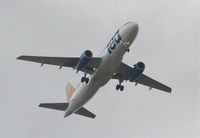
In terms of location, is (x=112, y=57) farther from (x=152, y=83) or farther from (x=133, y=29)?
(x=152, y=83)

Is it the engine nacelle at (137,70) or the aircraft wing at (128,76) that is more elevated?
the engine nacelle at (137,70)

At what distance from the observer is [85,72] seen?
8319 cm

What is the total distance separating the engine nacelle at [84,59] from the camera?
81.3 metres

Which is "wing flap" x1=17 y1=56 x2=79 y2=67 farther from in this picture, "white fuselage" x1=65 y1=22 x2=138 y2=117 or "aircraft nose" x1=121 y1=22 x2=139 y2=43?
"aircraft nose" x1=121 y1=22 x2=139 y2=43

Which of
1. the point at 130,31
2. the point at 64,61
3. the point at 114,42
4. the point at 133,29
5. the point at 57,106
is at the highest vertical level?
the point at 133,29

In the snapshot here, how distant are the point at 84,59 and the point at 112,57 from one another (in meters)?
4.19

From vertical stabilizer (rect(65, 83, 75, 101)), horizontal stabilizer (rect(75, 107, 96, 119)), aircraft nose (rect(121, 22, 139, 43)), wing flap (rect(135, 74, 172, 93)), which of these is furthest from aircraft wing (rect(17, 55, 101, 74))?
vertical stabilizer (rect(65, 83, 75, 101))

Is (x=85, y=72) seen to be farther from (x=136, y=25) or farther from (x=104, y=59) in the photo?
(x=136, y=25)

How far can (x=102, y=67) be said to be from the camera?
262 feet

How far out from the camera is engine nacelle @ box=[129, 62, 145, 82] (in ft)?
276

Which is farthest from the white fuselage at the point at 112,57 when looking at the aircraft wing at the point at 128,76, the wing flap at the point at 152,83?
the wing flap at the point at 152,83

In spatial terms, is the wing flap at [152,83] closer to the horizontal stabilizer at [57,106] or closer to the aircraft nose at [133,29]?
the horizontal stabilizer at [57,106]

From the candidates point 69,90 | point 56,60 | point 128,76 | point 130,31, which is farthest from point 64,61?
point 69,90

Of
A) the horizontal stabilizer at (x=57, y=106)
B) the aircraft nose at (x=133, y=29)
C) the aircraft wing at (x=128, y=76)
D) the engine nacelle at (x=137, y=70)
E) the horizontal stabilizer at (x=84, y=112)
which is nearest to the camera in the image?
the aircraft nose at (x=133, y=29)
